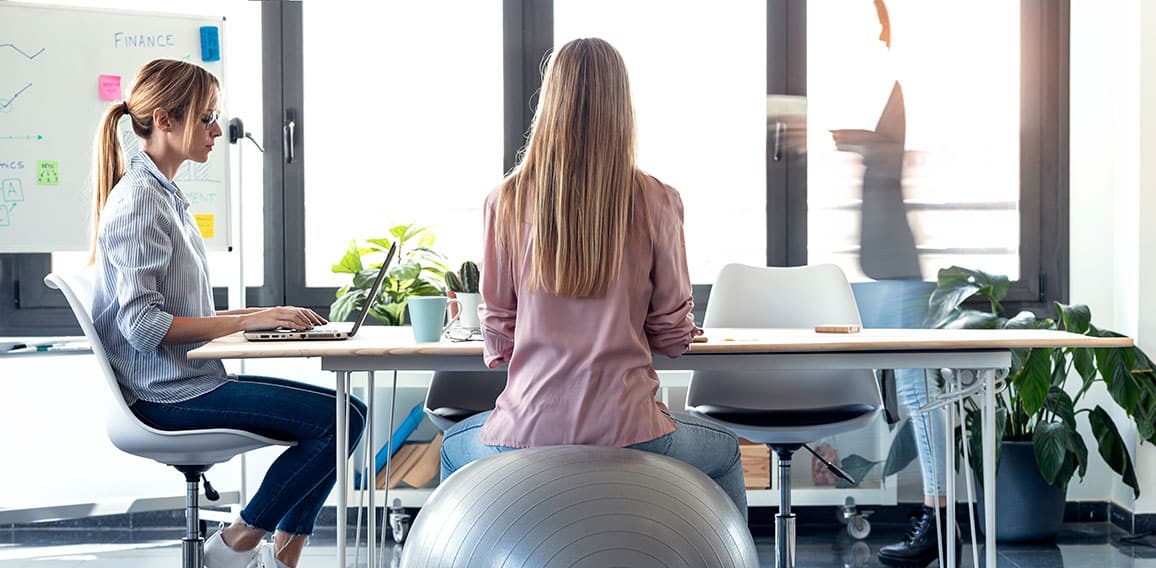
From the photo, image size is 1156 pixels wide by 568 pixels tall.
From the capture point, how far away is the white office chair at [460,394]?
2775 mm

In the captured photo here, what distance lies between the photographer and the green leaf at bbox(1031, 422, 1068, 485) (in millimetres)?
3354

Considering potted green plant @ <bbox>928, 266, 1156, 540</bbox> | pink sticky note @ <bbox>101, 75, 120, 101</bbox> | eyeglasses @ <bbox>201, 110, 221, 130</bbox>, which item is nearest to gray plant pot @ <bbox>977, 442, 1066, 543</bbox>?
potted green plant @ <bbox>928, 266, 1156, 540</bbox>

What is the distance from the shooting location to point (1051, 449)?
338 centimetres

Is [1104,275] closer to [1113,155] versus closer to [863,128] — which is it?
[1113,155]

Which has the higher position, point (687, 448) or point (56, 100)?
point (56, 100)

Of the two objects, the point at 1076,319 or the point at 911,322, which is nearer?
the point at 1076,319

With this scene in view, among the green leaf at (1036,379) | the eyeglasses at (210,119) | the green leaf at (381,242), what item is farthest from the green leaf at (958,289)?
the eyeglasses at (210,119)

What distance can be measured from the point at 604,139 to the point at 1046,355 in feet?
6.96

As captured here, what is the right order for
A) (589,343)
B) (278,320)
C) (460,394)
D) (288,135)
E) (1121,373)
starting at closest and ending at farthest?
(589,343), (278,320), (460,394), (1121,373), (288,135)

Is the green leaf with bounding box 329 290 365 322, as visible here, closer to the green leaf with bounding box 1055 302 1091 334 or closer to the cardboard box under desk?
the cardboard box under desk

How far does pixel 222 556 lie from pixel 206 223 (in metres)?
1.62

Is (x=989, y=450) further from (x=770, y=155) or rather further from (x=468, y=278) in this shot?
(x=770, y=155)

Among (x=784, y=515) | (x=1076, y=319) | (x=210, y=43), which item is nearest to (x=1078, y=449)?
(x=1076, y=319)

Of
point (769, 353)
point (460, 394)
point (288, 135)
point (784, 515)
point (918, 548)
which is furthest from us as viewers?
point (288, 135)
